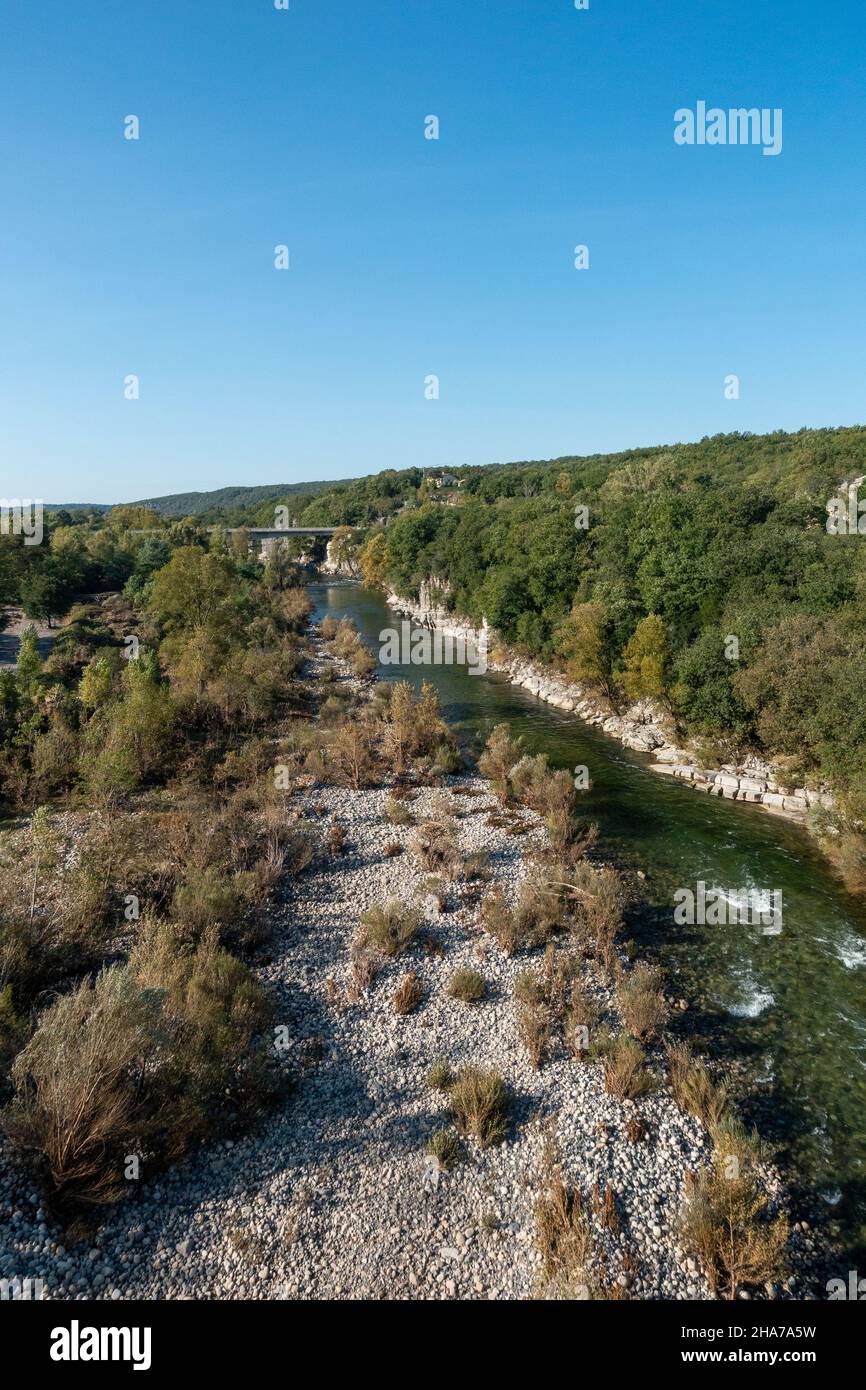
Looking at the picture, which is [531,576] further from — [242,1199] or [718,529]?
[242,1199]

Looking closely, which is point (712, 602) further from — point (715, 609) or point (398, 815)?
point (398, 815)

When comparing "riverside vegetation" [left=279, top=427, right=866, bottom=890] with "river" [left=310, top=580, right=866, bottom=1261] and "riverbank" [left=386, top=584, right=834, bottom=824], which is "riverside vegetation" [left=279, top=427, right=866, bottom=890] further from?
"river" [left=310, top=580, right=866, bottom=1261]

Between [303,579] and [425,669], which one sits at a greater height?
[303,579]

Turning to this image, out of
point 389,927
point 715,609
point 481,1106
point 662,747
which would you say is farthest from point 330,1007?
point 715,609

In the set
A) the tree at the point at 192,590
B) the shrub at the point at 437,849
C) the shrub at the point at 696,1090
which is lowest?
the shrub at the point at 696,1090

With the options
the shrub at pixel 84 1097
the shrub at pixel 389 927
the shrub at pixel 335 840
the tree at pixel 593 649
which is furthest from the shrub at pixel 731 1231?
the tree at pixel 593 649

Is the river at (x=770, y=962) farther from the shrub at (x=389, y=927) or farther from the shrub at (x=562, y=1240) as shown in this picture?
the shrub at (x=389, y=927)
